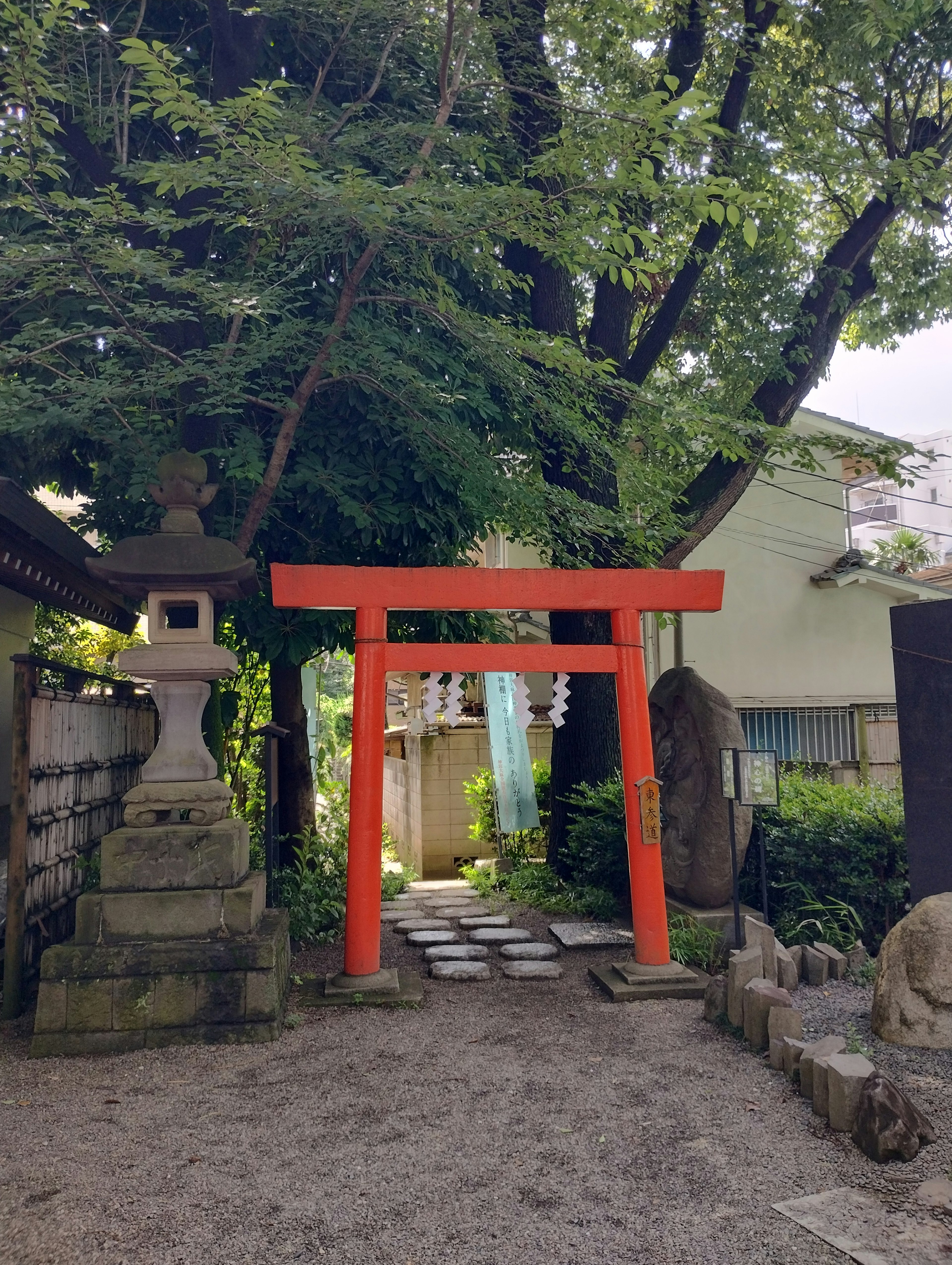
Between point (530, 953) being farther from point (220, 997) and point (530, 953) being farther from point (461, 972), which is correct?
point (220, 997)

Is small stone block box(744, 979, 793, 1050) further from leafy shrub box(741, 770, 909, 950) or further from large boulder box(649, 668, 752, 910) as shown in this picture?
leafy shrub box(741, 770, 909, 950)

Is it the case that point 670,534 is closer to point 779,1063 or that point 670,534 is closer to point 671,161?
point 671,161

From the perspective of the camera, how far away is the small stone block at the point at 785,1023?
503 cm

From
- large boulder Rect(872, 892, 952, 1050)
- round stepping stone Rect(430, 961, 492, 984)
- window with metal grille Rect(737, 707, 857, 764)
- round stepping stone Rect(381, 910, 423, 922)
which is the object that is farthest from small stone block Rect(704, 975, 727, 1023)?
window with metal grille Rect(737, 707, 857, 764)

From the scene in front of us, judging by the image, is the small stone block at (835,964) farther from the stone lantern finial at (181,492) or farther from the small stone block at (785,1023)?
the stone lantern finial at (181,492)

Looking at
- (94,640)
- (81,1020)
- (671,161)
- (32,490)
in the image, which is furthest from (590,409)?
(94,640)

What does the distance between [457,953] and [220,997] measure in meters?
2.79

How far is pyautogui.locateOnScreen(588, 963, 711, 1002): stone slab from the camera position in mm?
6430

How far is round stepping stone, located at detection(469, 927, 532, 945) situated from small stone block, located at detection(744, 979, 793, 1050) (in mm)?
3121

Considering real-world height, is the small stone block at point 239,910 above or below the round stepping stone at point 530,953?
above

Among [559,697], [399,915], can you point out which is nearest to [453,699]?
[559,697]

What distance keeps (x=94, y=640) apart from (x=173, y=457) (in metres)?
9.18

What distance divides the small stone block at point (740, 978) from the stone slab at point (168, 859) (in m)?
3.23

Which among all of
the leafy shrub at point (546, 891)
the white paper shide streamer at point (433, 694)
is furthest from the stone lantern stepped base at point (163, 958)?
the leafy shrub at point (546, 891)
